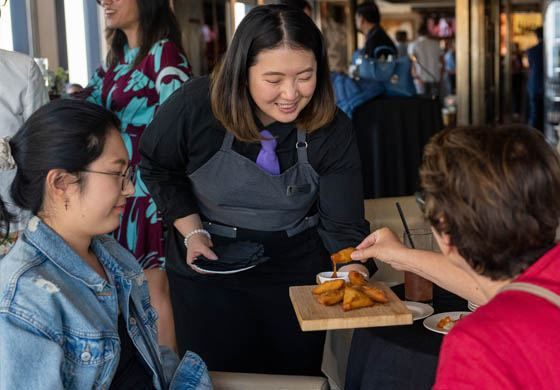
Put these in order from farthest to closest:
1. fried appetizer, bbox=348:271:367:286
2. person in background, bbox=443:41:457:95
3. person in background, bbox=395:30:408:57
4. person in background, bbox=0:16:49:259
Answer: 1. person in background, bbox=443:41:457:95
2. person in background, bbox=395:30:408:57
3. person in background, bbox=0:16:49:259
4. fried appetizer, bbox=348:271:367:286

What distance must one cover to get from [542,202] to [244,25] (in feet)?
3.74

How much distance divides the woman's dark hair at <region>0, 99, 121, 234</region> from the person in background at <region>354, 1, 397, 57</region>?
4.29 metres

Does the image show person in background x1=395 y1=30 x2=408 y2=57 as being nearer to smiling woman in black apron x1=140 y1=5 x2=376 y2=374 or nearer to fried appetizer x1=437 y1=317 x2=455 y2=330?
smiling woman in black apron x1=140 y1=5 x2=376 y2=374

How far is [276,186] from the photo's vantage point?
2072 millimetres

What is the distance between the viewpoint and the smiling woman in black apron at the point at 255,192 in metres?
1.95

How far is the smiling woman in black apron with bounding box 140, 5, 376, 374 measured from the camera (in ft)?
6.41

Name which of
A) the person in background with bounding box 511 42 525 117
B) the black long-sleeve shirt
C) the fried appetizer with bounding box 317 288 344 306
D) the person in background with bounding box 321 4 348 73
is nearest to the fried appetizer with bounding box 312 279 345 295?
the fried appetizer with bounding box 317 288 344 306

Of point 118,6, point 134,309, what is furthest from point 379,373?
point 118,6

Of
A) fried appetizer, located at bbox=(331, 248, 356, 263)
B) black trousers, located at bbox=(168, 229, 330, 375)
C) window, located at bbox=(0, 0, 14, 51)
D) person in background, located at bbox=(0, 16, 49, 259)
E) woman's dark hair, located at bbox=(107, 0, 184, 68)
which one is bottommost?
black trousers, located at bbox=(168, 229, 330, 375)

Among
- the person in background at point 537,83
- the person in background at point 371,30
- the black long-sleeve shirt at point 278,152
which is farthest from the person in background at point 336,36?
the black long-sleeve shirt at point 278,152

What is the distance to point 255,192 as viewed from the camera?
209 centimetres

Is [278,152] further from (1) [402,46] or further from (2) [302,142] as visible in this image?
(1) [402,46]

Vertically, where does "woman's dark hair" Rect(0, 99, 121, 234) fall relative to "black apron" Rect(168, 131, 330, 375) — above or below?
above

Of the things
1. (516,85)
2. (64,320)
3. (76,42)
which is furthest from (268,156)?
Answer: (516,85)
